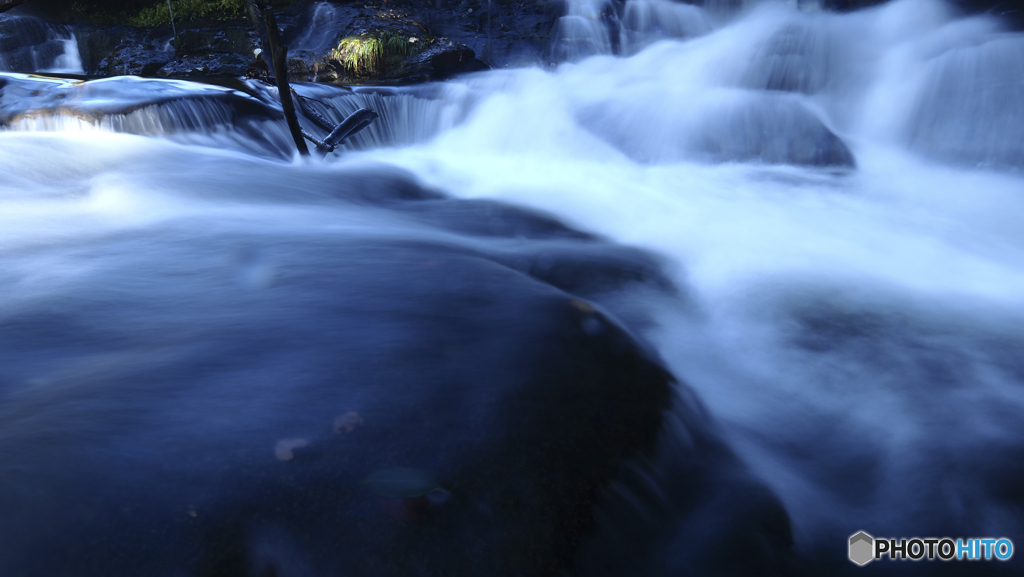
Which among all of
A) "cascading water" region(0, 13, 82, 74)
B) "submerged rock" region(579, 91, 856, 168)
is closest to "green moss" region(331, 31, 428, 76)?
"submerged rock" region(579, 91, 856, 168)

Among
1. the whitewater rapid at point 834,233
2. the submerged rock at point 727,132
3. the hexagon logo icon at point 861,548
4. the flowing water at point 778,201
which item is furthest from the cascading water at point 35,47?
the hexagon logo icon at point 861,548

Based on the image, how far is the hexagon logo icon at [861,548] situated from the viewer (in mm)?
1477

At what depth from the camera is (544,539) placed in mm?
1201

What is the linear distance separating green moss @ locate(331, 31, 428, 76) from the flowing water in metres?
1.39

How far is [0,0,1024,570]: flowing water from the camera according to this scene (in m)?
1.92

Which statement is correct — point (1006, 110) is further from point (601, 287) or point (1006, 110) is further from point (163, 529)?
point (163, 529)

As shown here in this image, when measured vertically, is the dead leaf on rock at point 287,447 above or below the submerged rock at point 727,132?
below

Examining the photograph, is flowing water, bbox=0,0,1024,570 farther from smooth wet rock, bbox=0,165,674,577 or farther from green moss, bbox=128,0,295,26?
green moss, bbox=128,0,295,26

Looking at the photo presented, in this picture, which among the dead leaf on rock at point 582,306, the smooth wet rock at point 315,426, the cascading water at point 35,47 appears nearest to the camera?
the smooth wet rock at point 315,426

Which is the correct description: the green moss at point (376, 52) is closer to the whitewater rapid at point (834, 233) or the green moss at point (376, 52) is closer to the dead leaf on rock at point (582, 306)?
the whitewater rapid at point (834, 233)

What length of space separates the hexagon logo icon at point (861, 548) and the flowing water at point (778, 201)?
0.03 m

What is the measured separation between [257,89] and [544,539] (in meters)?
6.63

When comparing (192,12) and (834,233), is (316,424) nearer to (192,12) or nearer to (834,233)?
(834,233)

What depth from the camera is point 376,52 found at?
9.71 m
